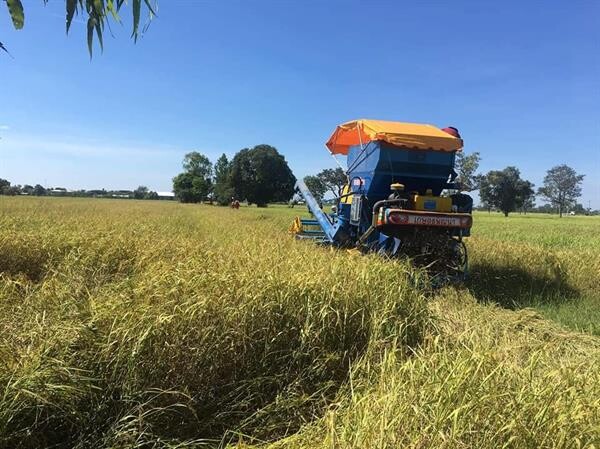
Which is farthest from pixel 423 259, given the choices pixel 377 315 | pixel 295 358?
pixel 295 358

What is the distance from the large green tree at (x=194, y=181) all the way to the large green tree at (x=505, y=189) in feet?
174

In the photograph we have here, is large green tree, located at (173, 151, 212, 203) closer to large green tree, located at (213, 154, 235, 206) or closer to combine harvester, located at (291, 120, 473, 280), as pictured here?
large green tree, located at (213, 154, 235, 206)

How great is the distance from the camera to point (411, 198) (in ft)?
25.2

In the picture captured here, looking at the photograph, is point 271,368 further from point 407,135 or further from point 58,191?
point 58,191

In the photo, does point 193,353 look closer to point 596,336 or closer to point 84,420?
point 84,420

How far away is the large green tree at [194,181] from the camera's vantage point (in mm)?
92062

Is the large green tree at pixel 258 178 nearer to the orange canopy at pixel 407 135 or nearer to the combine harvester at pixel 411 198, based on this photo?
the orange canopy at pixel 407 135

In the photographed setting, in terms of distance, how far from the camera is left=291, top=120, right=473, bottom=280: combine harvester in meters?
7.21

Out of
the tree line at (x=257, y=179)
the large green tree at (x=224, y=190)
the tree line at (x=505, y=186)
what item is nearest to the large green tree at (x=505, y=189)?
the tree line at (x=505, y=186)

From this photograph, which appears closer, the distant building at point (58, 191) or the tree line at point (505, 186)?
the tree line at point (505, 186)

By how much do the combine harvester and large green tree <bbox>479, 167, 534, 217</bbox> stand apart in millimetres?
80885

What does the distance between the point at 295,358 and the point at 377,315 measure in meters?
0.97

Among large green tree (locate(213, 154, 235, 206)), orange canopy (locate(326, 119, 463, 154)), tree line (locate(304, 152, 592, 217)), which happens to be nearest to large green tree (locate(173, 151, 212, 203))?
large green tree (locate(213, 154, 235, 206))

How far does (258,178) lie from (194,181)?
21.9 m
